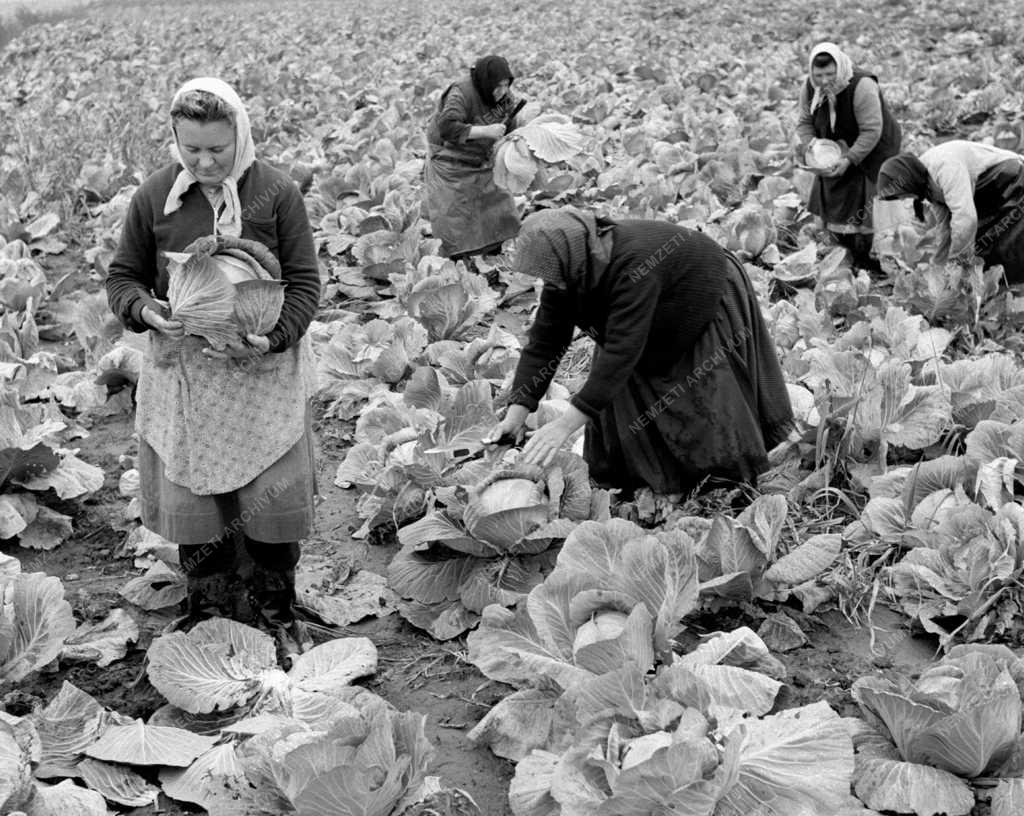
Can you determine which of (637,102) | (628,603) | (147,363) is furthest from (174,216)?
(637,102)

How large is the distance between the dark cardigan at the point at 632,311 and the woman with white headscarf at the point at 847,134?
3179mm

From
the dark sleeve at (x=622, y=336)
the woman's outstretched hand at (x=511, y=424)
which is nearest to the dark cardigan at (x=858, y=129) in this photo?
the dark sleeve at (x=622, y=336)

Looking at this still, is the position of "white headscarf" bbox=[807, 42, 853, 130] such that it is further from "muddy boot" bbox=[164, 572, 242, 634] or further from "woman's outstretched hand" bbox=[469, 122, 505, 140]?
"muddy boot" bbox=[164, 572, 242, 634]

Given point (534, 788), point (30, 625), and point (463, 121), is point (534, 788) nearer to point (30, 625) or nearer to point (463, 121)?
point (30, 625)

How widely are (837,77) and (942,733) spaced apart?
189 inches

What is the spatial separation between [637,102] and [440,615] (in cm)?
853

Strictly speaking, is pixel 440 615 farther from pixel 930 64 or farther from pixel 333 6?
pixel 333 6

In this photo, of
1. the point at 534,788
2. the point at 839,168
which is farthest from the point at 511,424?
the point at 839,168

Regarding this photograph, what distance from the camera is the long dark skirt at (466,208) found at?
6560mm

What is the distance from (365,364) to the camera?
5.21m

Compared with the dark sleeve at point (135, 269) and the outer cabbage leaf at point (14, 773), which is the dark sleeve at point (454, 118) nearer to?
the dark sleeve at point (135, 269)

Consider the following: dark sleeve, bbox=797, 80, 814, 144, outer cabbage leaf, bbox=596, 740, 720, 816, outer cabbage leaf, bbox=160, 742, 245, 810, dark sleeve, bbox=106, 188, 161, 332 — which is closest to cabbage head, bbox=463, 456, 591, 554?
outer cabbage leaf, bbox=160, 742, 245, 810

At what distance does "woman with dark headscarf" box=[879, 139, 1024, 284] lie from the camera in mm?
5164

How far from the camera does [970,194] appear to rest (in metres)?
5.14
